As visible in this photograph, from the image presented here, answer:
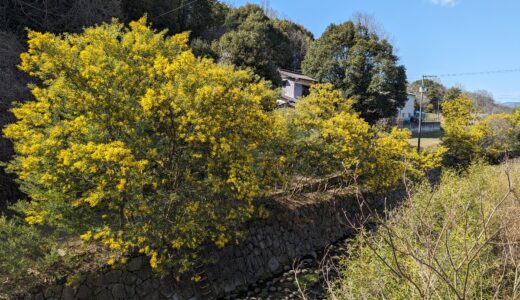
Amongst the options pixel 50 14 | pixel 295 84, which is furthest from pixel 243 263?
pixel 295 84

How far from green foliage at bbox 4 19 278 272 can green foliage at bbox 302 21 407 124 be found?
716 inches

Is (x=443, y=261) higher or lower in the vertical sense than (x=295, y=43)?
lower

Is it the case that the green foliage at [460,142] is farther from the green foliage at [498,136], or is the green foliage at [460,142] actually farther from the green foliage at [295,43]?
the green foliage at [295,43]

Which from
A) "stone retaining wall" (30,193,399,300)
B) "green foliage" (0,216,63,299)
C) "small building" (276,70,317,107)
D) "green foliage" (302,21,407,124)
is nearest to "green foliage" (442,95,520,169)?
"green foliage" (302,21,407,124)

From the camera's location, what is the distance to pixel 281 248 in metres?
9.78

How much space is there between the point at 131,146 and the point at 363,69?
2098 cm

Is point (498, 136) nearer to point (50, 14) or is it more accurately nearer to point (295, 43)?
point (295, 43)

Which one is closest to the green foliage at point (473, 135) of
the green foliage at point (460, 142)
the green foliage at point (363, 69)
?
the green foliage at point (460, 142)

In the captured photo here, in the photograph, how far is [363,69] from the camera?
24.2m

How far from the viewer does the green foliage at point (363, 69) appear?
2392 centimetres

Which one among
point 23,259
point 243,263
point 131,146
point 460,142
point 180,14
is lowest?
point 243,263

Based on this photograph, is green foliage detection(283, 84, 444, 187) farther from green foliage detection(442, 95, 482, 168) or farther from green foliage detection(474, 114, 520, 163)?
green foliage detection(474, 114, 520, 163)

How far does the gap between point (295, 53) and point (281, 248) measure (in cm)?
3419

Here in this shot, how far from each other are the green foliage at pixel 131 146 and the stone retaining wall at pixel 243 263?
53 cm
